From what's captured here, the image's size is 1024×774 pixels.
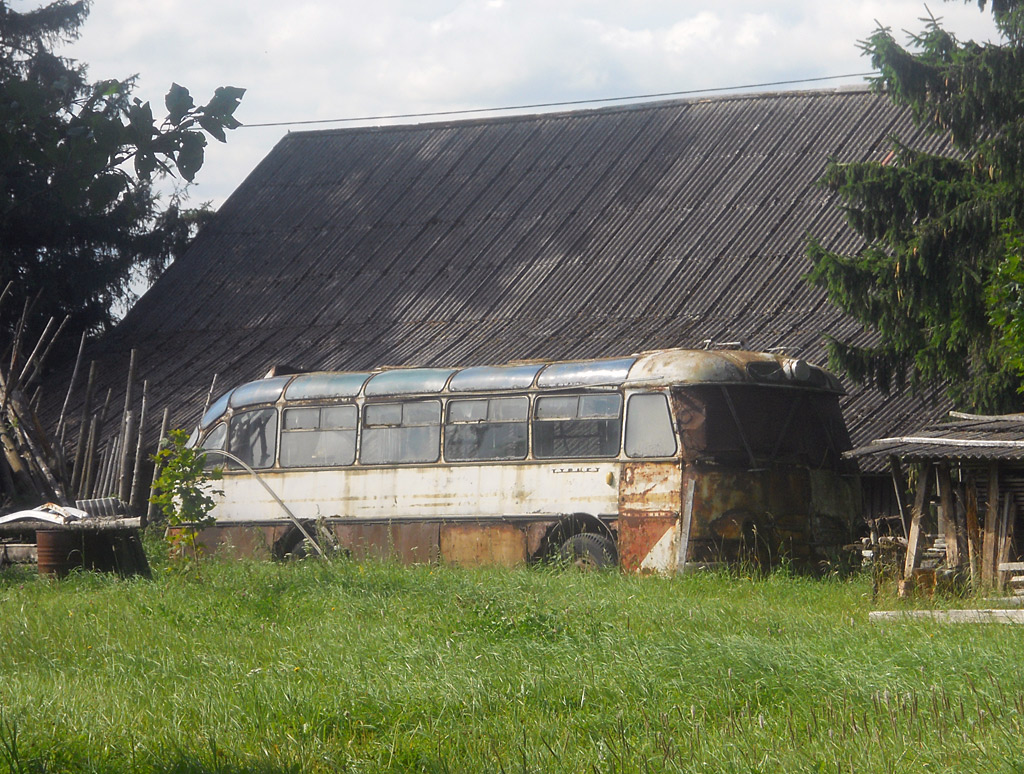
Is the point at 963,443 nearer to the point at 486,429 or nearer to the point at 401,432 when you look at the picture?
the point at 486,429

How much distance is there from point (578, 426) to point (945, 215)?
4.65 m

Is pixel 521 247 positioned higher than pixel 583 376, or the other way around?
pixel 521 247

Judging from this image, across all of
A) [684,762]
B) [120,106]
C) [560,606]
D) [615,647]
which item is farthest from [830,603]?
[120,106]

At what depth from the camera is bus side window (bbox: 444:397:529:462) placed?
49.1ft

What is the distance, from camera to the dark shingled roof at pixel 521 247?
20.3 m

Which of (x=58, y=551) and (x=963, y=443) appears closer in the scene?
(x=963, y=443)

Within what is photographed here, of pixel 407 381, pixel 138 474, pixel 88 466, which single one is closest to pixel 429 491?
pixel 407 381

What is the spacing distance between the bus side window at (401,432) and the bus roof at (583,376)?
0.21 m

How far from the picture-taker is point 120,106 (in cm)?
423

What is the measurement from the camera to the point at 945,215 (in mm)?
13438

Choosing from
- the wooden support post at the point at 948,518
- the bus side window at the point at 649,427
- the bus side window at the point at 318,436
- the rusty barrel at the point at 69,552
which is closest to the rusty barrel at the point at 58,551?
the rusty barrel at the point at 69,552

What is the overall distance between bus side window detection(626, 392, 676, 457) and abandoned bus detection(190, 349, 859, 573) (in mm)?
17

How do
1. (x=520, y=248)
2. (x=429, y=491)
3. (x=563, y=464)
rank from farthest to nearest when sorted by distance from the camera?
(x=520, y=248) < (x=429, y=491) < (x=563, y=464)

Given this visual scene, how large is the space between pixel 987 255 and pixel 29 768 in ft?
36.6
